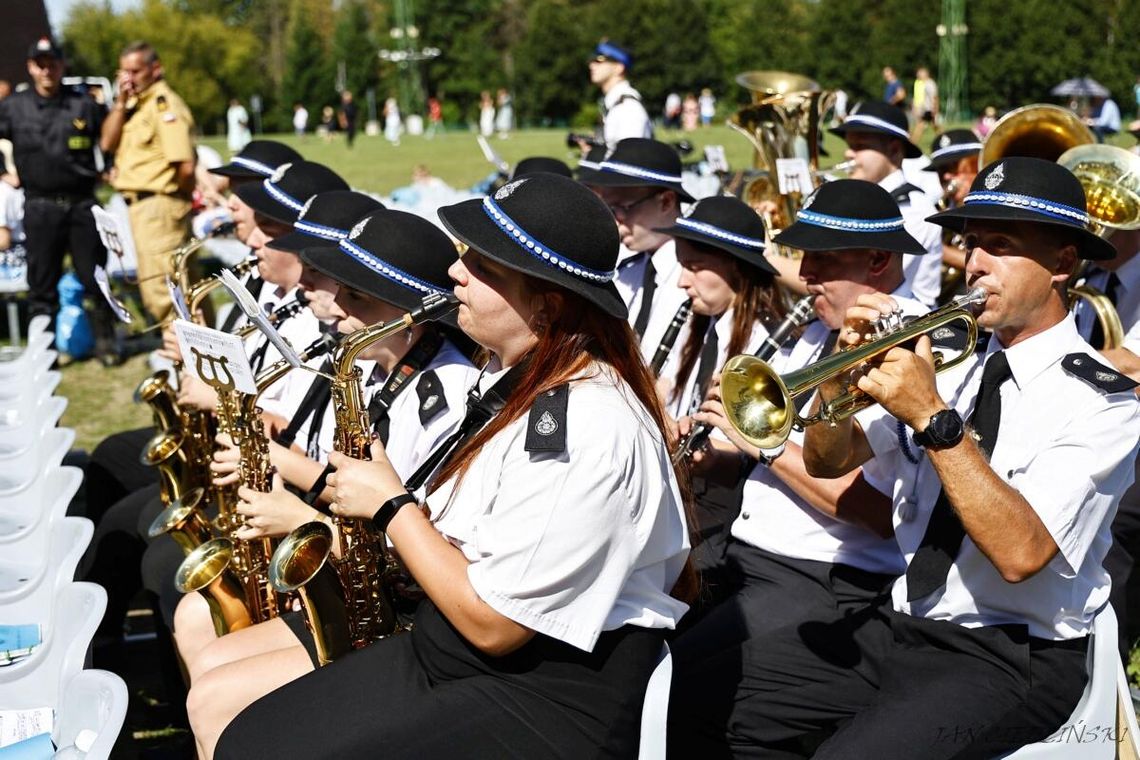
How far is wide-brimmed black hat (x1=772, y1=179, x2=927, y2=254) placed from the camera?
3.50 m

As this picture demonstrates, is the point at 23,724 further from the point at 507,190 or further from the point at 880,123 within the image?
the point at 880,123

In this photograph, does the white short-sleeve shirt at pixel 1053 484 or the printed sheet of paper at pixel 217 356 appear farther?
the printed sheet of paper at pixel 217 356

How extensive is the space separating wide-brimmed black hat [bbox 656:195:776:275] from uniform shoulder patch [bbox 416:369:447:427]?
50.5 inches

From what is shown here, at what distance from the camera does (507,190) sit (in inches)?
104

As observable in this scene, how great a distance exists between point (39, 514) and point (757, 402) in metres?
2.61

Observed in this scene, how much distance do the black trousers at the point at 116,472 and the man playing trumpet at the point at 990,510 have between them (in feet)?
10.9

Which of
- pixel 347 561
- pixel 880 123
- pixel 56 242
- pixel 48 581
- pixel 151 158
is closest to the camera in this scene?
pixel 347 561

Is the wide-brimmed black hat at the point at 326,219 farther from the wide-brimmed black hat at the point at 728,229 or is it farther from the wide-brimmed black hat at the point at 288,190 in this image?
the wide-brimmed black hat at the point at 728,229

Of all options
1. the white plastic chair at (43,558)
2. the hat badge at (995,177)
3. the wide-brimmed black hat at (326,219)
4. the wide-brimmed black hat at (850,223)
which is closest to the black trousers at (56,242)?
the wide-brimmed black hat at (326,219)

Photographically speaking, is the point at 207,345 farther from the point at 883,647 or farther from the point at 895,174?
the point at 895,174

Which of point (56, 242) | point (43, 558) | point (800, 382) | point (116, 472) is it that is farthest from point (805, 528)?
point (56, 242)

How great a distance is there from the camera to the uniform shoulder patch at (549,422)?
235cm

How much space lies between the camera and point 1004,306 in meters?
2.89

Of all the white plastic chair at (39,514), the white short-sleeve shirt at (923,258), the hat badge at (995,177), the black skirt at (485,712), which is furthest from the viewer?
the white short-sleeve shirt at (923,258)
